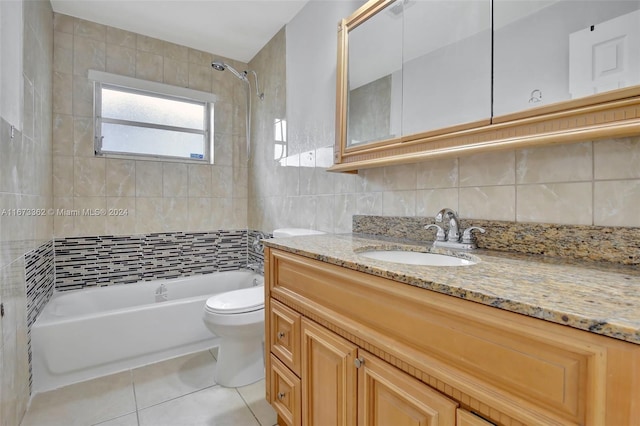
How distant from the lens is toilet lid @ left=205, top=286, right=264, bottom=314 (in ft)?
5.53

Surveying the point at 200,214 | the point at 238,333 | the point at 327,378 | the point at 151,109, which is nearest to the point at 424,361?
the point at 327,378

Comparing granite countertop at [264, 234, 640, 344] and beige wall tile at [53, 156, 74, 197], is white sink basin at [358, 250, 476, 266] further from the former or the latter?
beige wall tile at [53, 156, 74, 197]

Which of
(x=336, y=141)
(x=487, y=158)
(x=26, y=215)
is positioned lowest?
(x=26, y=215)

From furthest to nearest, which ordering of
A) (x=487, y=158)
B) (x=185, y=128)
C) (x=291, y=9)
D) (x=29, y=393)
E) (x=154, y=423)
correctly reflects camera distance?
(x=185, y=128) → (x=291, y=9) → (x=29, y=393) → (x=154, y=423) → (x=487, y=158)

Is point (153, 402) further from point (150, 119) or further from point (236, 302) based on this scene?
point (150, 119)

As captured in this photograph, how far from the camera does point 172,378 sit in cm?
188

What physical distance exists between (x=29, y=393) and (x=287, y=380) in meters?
1.54

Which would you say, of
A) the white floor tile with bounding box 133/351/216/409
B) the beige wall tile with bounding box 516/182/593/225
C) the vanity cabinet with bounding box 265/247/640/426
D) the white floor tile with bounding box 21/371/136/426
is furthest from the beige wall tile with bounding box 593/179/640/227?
the white floor tile with bounding box 21/371/136/426

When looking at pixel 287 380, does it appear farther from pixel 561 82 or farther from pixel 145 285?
pixel 145 285

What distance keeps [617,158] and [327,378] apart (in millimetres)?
1107

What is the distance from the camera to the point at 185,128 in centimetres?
284

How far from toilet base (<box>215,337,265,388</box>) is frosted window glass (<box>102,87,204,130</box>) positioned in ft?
6.72

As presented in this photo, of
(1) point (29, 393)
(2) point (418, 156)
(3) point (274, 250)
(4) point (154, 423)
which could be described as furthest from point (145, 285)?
(2) point (418, 156)

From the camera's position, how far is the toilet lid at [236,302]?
1685 mm
